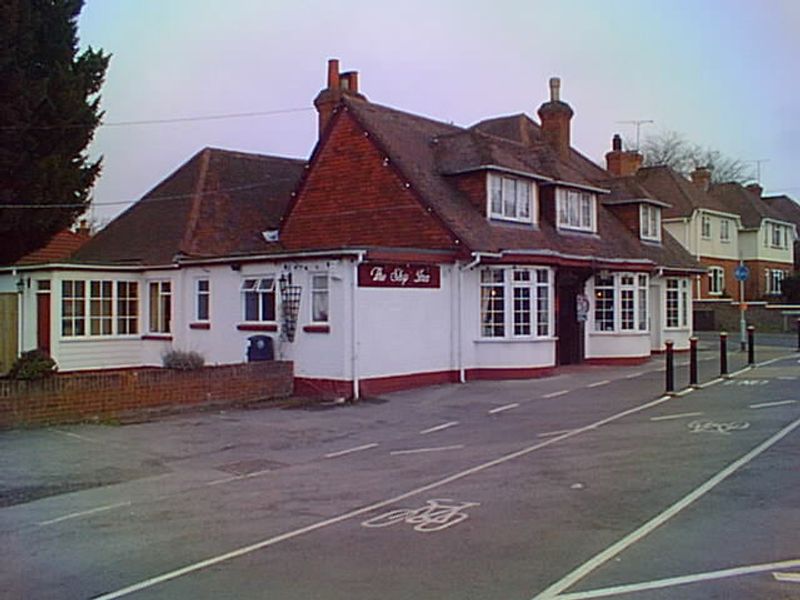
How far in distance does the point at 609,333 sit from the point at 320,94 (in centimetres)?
1221

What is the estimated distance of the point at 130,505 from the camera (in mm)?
9984

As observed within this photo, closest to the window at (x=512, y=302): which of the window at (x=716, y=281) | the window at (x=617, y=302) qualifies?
the window at (x=617, y=302)

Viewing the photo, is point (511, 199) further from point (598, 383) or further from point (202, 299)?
point (202, 299)

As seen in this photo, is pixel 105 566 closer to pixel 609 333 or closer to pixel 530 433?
pixel 530 433

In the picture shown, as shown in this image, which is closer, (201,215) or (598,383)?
(598,383)

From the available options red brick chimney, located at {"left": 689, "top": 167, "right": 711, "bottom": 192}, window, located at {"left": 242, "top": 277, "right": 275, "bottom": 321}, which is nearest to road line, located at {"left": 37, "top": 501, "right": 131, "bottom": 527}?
window, located at {"left": 242, "top": 277, "right": 275, "bottom": 321}

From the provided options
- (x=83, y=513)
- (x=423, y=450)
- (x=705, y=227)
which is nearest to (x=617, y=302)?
(x=423, y=450)

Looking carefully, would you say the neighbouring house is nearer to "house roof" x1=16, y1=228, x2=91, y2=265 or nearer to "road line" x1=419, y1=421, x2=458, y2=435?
"house roof" x1=16, y1=228, x2=91, y2=265

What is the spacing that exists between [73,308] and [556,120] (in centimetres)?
1813

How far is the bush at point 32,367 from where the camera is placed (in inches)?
611

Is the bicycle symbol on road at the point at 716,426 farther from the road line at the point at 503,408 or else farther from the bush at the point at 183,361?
the bush at the point at 183,361

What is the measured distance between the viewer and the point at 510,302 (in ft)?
76.6

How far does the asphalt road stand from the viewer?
22.3ft

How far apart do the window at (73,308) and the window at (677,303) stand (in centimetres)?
2007
